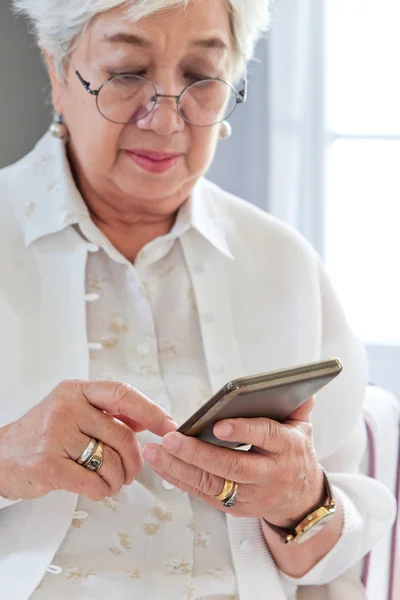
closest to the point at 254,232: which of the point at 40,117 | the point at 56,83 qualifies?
the point at 56,83

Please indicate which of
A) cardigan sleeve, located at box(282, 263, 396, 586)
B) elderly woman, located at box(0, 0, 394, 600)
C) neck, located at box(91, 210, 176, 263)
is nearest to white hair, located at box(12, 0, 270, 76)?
elderly woman, located at box(0, 0, 394, 600)

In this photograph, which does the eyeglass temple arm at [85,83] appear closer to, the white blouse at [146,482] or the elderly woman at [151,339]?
the elderly woman at [151,339]

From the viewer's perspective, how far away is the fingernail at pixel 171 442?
954 mm

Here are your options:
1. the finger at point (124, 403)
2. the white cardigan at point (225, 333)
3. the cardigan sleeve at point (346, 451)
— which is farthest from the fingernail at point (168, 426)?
the cardigan sleeve at point (346, 451)

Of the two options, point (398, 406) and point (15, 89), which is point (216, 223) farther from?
point (15, 89)

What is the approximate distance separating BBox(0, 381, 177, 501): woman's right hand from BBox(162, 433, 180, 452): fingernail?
0.07 metres

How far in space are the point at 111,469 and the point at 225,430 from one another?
0.57 feet

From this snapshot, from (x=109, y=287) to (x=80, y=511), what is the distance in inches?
14.0

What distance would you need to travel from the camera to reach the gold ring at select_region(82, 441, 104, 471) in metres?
1.00

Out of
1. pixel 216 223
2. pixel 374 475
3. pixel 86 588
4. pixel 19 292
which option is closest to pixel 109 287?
pixel 19 292

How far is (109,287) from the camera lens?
1312 millimetres

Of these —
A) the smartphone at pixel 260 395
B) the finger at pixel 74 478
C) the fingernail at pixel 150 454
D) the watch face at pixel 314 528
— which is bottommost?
the watch face at pixel 314 528

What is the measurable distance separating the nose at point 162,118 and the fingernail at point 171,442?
51 centimetres

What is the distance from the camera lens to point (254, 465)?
100cm
